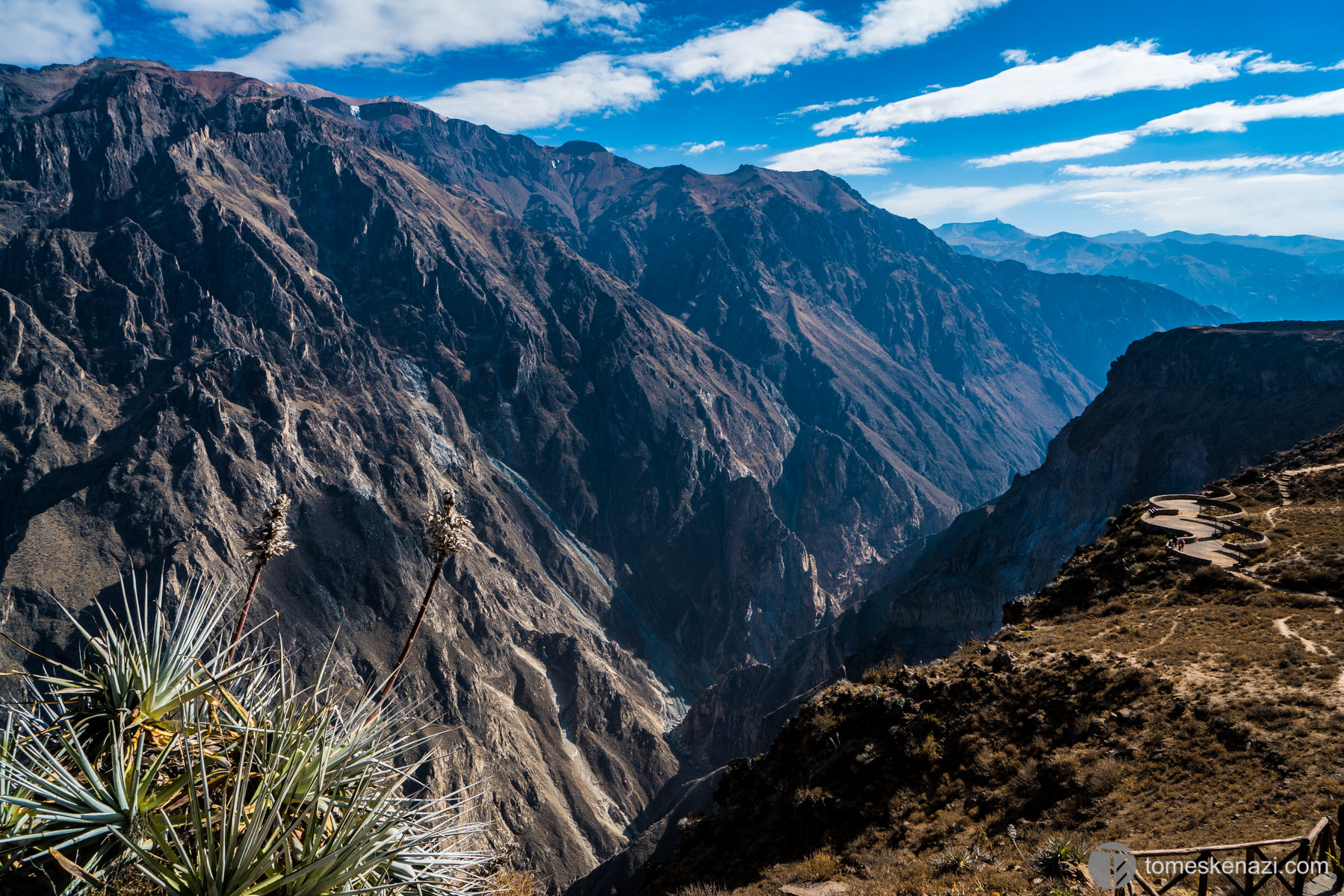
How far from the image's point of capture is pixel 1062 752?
1761 centimetres

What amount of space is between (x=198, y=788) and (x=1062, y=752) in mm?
17974

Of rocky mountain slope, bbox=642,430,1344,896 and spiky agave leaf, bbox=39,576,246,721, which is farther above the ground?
spiky agave leaf, bbox=39,576,246,721

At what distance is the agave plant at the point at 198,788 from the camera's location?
777 cm

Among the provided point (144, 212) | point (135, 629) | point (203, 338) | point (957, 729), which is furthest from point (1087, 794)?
point (144, 212)

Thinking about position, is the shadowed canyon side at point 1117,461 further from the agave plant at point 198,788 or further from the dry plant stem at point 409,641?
the agave plant at point 198,788

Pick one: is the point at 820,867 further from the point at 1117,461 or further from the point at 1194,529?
the point at 1117,461

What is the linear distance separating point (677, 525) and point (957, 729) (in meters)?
173

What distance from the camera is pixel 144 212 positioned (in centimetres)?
17175

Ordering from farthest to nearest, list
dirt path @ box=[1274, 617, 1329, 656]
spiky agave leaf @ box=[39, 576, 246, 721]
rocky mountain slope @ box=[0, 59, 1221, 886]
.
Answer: rocky mountain slope @ box=[0, 59, 1221, 886] < dirt path @ box=[1274, 617, 1329, 656] < spiky agave leaf @ box=[39, 576, 246, 721]

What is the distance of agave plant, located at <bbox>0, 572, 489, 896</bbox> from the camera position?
7773 mm

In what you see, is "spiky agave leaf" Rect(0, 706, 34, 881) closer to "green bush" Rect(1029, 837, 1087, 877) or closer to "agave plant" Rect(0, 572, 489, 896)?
"agave plant" Rect(0, 572, 489, 896)

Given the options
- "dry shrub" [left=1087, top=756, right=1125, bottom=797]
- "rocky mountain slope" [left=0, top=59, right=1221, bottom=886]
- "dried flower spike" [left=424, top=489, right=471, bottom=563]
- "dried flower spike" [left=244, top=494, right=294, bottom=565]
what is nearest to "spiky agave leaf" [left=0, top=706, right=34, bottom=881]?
"dried flower spike" [left=424, top=489, right=471, bottom=563]

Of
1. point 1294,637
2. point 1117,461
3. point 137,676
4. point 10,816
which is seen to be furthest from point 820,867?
point 1117,461

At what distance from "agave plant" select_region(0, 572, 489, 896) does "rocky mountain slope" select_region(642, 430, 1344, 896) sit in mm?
9602
